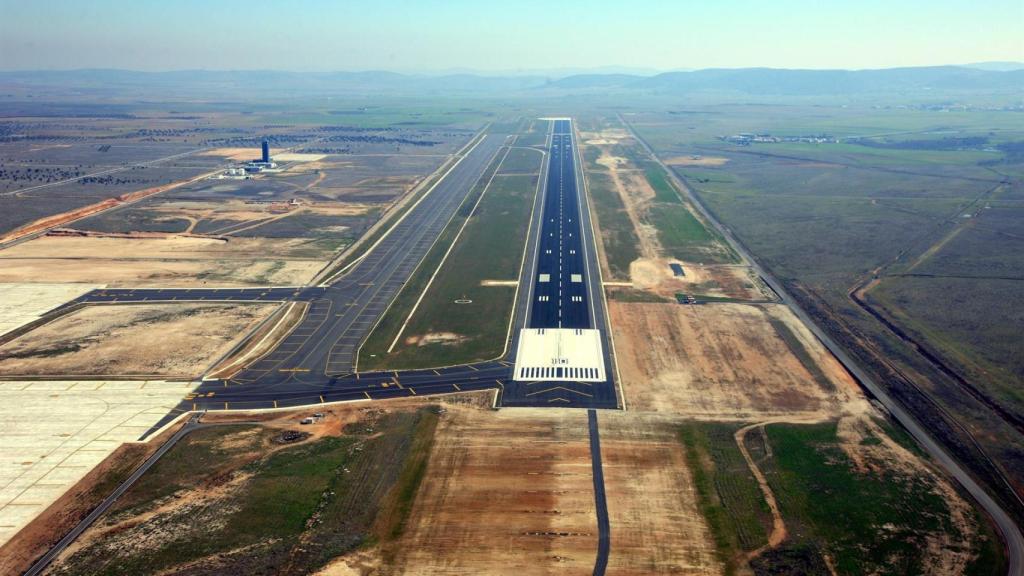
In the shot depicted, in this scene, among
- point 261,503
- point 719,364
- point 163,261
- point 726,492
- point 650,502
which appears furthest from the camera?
point 163,261

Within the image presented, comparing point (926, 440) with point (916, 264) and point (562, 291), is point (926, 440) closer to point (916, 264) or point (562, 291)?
point (562, 291)

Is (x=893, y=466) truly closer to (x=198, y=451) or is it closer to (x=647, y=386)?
(x=647, y=386)

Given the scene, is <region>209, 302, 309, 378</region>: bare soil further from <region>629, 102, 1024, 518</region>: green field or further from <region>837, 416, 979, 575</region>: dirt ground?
<region>629, 102, 1024, 518</region>: green field

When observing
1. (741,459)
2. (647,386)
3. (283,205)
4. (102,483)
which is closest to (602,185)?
(283,205)

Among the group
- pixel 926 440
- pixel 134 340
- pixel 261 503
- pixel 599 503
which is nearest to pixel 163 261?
pixel 134 340

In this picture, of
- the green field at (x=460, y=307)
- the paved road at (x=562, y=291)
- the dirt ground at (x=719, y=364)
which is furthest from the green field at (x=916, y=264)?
the green field at (x=460, y=307)

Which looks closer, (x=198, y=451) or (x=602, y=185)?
(x=198, y=451)
